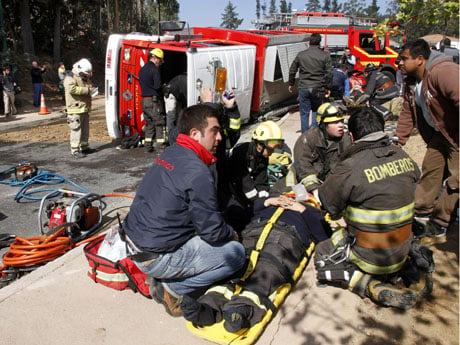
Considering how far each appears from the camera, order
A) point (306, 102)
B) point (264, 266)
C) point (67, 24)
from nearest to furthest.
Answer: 1. point (264, 266)
2. point (306, 102)
3. point (67, 24)

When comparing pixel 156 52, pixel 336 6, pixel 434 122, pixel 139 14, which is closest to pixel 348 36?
pixel 156 52

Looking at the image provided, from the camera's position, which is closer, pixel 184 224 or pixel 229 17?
pixel 184 224

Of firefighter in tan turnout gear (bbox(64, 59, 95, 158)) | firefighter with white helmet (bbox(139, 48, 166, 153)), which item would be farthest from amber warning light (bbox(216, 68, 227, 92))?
firefighter in tan turnout gear (bbox(64, 59, 95, 158))

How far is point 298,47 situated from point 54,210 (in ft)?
27.7

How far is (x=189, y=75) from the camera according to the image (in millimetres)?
7094

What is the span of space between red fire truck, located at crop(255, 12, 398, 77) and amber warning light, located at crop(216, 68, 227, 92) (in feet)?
26.9

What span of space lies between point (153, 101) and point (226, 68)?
1.63 metres

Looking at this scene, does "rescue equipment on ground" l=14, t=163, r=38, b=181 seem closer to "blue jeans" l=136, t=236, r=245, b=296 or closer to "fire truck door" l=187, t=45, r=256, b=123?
"fire truck door" l=187, t=45, r=256, b=123

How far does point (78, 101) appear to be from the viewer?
7352 mm

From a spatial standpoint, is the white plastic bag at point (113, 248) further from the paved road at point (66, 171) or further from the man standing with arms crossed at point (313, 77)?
the man standing with arms crossed at point (313, 77)

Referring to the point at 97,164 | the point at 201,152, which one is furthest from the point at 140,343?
the point at 97,164

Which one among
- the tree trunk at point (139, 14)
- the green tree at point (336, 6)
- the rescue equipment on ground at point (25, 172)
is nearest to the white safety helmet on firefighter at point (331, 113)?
the rescue equipment on ground at point (25, 172)

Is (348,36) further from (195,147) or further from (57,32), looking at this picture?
(195,147)

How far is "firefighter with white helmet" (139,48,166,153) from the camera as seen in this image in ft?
24.2
